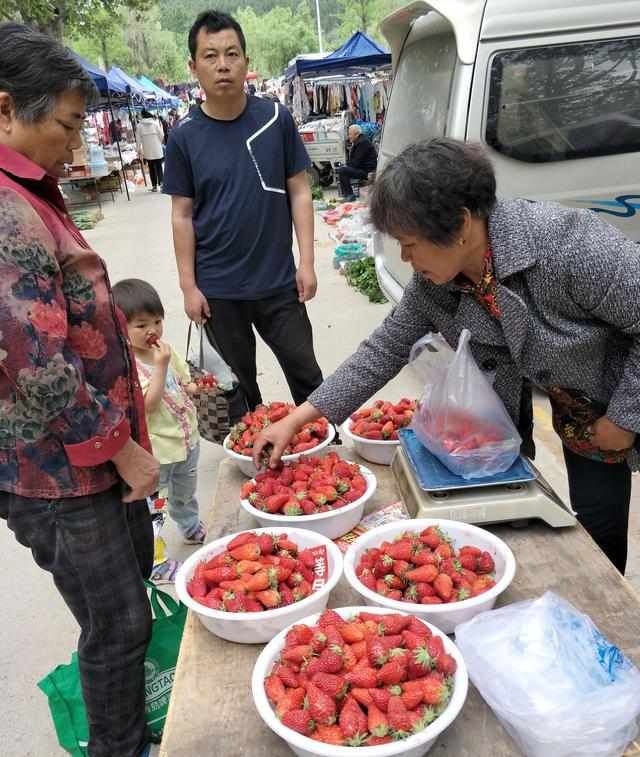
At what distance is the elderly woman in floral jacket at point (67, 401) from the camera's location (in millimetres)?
1405

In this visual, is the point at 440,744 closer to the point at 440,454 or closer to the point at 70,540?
the point at 440,454

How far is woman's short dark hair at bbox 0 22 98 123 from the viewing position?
1.44 meters

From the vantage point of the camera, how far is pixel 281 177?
328 centimetres

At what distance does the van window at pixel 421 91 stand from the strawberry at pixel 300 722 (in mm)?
3325

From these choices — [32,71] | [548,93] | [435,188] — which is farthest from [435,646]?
[548,93]

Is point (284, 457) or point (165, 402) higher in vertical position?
point (284, 457)

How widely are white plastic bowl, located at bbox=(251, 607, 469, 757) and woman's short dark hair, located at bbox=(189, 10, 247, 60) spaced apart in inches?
107

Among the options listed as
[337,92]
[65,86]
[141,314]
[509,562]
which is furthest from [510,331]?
[337,92]

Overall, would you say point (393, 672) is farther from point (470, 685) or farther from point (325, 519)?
point (325, 519)

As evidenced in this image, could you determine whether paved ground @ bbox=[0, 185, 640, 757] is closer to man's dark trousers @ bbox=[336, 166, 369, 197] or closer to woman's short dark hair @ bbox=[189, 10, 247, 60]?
woman's short dark hair @ bbox=[189, 10, 247, 60]

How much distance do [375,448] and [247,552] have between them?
781 millimetres

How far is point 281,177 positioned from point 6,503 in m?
2.10

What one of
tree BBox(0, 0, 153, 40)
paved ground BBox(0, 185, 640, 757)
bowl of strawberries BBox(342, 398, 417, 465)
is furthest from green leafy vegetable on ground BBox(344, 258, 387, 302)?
tree BBox(0, 0, 153, 40)

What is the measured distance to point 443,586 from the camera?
1482mm
